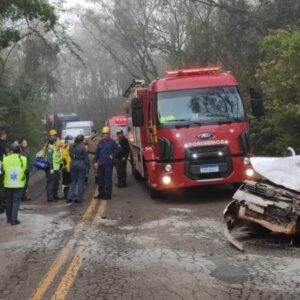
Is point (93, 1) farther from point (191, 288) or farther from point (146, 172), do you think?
point (191, 288)

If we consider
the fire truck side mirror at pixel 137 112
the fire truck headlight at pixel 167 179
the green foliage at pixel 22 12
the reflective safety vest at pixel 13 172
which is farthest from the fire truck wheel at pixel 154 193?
the green foliage at pixel 22 12

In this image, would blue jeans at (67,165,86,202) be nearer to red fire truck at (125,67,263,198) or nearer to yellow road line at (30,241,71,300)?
red fire truck at (125,67,263,198)

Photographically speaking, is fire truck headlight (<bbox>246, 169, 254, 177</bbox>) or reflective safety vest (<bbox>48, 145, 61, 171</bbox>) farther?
reflective safety vest (<bbox>48, 145, 61, 171</bbox>)

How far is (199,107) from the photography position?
13.1 metres

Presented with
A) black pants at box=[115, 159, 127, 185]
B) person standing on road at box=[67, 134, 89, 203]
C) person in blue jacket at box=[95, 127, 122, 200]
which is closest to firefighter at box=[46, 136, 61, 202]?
person standing on road at box=[67, 134, 89, 203]

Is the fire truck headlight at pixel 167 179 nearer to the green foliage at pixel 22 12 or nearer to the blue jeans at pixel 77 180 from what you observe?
the blue jeans at pixel 77 180

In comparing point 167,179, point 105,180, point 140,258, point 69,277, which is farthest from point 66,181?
point 69,277

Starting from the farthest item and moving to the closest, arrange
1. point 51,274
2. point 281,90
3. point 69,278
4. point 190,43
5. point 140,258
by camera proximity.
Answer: point 190,43
point 281,90
point 140,258
point 51,274
point 69,278

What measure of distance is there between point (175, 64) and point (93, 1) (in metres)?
14.2

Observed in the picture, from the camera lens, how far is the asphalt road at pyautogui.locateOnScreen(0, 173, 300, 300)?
632cm

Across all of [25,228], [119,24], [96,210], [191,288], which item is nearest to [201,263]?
[191,288]

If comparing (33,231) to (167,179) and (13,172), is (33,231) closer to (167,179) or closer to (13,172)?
(13,172)

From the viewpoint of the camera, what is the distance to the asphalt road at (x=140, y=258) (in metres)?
6.32

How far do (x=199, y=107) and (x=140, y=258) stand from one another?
19.6 ft
